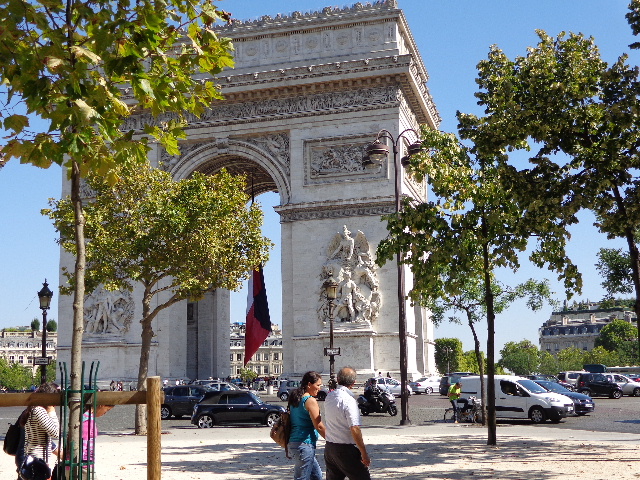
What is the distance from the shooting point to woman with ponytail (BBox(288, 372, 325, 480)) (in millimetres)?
8062

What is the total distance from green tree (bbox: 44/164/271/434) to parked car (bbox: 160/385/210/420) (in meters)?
4.60

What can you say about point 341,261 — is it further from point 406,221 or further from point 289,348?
point 406,221

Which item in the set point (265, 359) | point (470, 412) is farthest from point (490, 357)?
point (265, 359)

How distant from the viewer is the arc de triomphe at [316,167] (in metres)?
33.5

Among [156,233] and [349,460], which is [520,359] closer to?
[156,233]

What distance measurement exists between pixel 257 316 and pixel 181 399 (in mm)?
10503

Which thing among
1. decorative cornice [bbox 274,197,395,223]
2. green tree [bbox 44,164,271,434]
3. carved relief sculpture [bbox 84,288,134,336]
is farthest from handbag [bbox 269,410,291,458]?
carved relief sculpture [bbox 84,288,134,336]

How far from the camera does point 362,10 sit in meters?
35.5

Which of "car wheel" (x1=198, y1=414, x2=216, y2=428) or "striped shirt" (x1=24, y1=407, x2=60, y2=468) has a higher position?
"striped shirt" (x1=24, y1=407, x2=60, y2=468)

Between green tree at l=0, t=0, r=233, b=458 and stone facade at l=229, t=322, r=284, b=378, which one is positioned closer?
green tree at l=0, t=0, r=233, b=458

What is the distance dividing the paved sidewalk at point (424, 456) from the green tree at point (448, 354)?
232 ft

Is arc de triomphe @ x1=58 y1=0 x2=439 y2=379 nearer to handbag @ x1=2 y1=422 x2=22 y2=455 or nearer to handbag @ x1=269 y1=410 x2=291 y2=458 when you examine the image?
handbag @ x1=269 y1=410 x2=291 y2=458

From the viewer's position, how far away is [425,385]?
130 feet

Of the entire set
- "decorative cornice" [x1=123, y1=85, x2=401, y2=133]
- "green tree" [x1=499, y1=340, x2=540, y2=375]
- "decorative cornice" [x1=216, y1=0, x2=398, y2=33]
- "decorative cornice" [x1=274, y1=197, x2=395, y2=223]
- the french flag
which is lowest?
"green tree" [x1=499, y1=340, x2=540, y2=375]
